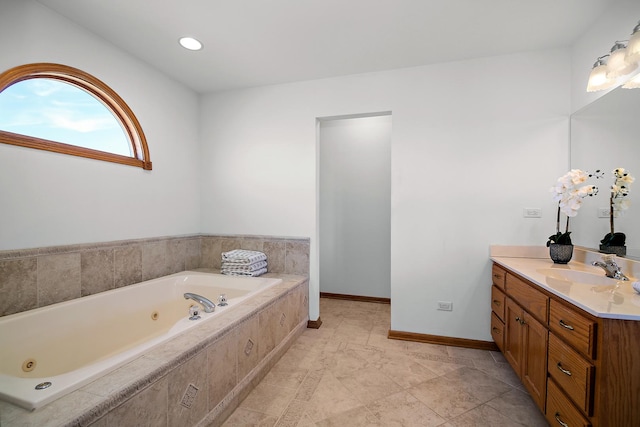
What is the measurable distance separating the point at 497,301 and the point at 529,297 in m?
0.60

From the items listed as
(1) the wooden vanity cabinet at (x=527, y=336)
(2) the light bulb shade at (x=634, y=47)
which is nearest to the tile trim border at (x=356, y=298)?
(1) the wooden vanity cabinet at (x=527, y=336)

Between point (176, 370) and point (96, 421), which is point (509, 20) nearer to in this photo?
point (176, 370)

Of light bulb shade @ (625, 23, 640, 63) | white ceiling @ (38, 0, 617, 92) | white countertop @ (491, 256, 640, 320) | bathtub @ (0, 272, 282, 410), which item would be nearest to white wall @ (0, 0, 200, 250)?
white ceiling @ (38, 0, 617, 92)

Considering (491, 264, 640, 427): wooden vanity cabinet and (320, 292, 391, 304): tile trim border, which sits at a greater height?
(491, 264, 640, 427): wooden vanity cabinet

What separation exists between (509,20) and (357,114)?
129 centimetres

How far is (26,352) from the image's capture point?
148cm

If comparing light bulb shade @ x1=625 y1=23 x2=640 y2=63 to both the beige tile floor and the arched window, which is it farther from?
the arched window

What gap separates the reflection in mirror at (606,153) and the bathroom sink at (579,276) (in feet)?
0.90

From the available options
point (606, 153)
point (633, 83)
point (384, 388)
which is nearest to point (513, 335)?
point (384, 388)

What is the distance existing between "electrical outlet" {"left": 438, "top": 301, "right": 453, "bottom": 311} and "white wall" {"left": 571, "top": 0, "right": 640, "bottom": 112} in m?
1.87

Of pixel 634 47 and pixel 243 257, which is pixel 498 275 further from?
pixel 243 257

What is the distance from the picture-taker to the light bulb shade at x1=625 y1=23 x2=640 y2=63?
1389 mm

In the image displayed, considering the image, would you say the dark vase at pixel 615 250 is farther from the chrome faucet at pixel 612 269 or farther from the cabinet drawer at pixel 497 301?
the cabinet drawer at pixel 497 301

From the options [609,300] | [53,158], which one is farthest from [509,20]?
[53,158]
